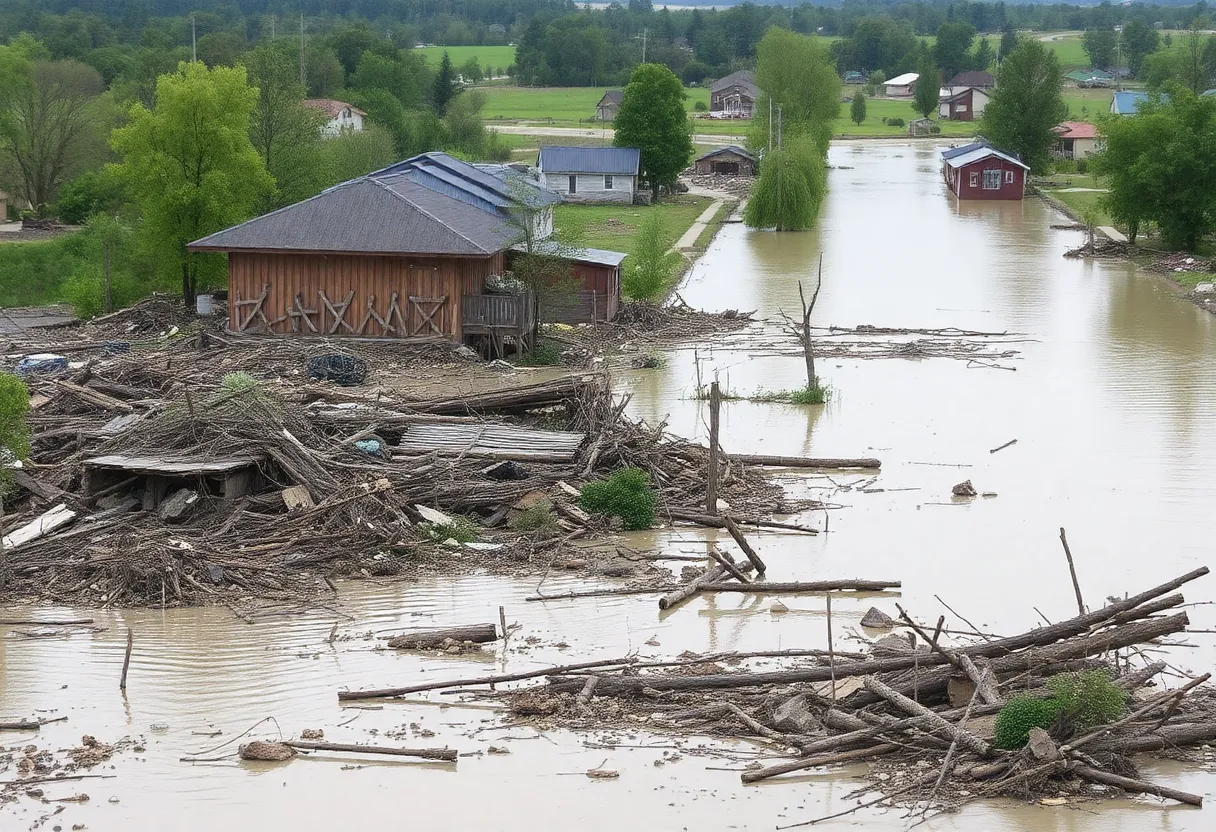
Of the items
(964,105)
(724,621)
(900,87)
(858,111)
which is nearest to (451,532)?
(724,621)

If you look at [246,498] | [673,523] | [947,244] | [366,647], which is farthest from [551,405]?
[947,244]

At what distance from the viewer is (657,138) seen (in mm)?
74250

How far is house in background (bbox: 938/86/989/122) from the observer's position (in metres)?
149

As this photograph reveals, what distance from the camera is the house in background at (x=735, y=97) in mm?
138000

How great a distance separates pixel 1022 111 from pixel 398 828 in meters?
82.9

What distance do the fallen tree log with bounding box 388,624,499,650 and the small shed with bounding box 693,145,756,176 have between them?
76554mm

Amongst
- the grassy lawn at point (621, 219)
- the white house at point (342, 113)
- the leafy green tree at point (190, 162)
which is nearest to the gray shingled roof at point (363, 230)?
the leafy green tree at point (190, 162)

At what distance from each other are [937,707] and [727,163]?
80490 mm

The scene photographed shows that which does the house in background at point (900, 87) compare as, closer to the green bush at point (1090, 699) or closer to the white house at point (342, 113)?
the white house at point (342, 113)

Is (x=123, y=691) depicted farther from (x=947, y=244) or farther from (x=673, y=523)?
(x=947, y=244)

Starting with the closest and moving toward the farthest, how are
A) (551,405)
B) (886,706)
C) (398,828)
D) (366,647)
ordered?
(398,828) < (886,706) < (366,647) < (551,405)

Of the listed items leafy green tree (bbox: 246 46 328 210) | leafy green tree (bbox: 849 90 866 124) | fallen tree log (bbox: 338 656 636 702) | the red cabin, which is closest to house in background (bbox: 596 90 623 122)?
leafy green tree (bbox: 849 90 866 124)

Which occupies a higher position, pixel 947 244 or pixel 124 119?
pixel 124 119

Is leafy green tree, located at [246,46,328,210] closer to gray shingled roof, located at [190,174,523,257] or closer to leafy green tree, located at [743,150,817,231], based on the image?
gray shingled roof, located at [190,174,523,257]
